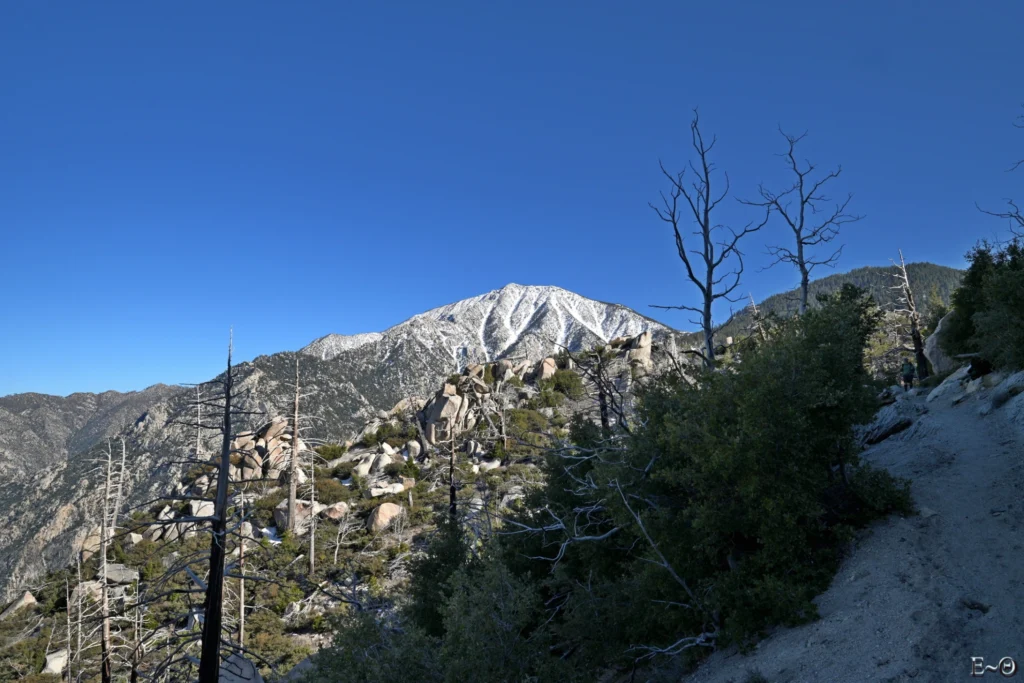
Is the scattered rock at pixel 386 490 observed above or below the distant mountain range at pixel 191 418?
below

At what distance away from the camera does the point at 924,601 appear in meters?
9.02

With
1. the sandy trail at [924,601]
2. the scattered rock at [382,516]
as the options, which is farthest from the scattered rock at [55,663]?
the sandy trail at [924,601]

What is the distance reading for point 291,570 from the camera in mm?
32188

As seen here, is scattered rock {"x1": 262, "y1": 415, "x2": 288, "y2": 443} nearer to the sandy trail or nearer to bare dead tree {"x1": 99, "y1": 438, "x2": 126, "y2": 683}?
bare dead tree {"x1": 99, "y1": 438, "x2": 126, "y2": 683}

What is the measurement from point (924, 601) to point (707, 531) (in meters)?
Answer: 3.58

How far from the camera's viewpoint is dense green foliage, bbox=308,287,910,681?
33.6ft

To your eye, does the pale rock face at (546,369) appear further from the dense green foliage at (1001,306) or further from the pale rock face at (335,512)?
A: the dense green foliage at (1001,306)

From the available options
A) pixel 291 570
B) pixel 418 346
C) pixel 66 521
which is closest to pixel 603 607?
pixel 291 570

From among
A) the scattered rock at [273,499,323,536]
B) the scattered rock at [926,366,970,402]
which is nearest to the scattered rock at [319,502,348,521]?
the scattered rock at [273,499,323,536]

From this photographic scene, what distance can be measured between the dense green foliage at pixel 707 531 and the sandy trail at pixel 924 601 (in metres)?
0.53

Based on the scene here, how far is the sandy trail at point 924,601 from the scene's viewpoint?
8.01 metres

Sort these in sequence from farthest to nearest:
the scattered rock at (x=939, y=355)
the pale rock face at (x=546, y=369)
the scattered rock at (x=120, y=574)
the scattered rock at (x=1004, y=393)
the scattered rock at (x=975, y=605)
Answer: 1. the pale rock face at (x=546, y=369)
2. the scattered rock at (x=120, y=574)
3. the scattered rock at (x=939, y=355)
4. the scattered rock at (x=1004, y=393)
5. the scattered rock at (x=975, y=605)

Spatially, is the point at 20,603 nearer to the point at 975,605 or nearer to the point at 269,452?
the point at 269,452

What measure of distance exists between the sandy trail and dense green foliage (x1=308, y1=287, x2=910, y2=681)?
53 centimetres
